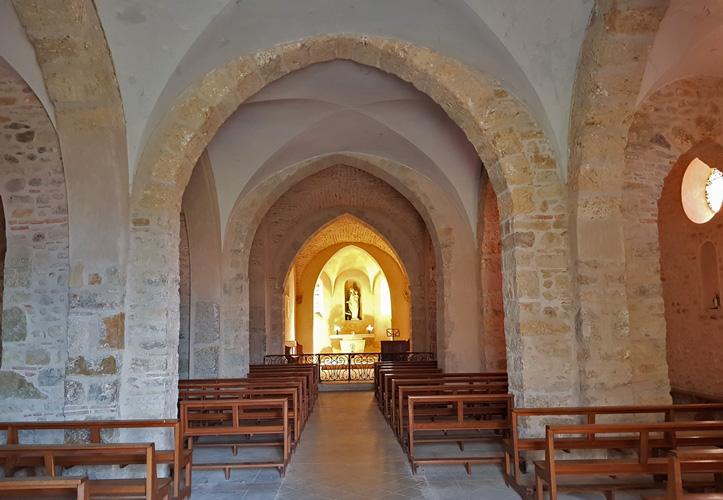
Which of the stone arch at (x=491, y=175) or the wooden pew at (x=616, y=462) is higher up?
the stone arch at (x=491, y=175)

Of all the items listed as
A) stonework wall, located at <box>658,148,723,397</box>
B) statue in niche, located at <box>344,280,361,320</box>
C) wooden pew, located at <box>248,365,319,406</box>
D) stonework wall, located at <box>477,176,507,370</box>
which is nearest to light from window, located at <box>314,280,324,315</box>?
statue in niche, located at <box>344,280,361,320</box>

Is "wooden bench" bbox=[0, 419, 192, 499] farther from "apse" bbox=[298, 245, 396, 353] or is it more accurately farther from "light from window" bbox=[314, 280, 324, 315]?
"light from window" bbox=[314, 280, 324, 315]

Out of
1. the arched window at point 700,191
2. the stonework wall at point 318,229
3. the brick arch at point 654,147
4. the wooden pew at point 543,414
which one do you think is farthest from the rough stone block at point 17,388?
the arched window at point 700,191

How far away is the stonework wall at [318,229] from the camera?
48.1 ft

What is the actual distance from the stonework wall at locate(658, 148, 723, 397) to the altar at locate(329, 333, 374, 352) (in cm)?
1772

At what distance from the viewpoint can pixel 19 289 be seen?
246 inches

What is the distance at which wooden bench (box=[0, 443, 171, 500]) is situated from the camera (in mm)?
3768

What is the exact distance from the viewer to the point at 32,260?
6348mm

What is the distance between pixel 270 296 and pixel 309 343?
22.6 feet

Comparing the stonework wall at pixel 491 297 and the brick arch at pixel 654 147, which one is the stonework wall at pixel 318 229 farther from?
the brick arch at pixel 654 147

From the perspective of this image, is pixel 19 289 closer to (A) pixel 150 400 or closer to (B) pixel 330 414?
(A) pixel 150 400

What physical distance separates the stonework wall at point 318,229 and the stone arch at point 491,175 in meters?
7.90

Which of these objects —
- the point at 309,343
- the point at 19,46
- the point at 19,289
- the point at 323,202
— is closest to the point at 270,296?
the point at 323,202

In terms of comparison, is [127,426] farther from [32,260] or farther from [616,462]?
[616,462]
